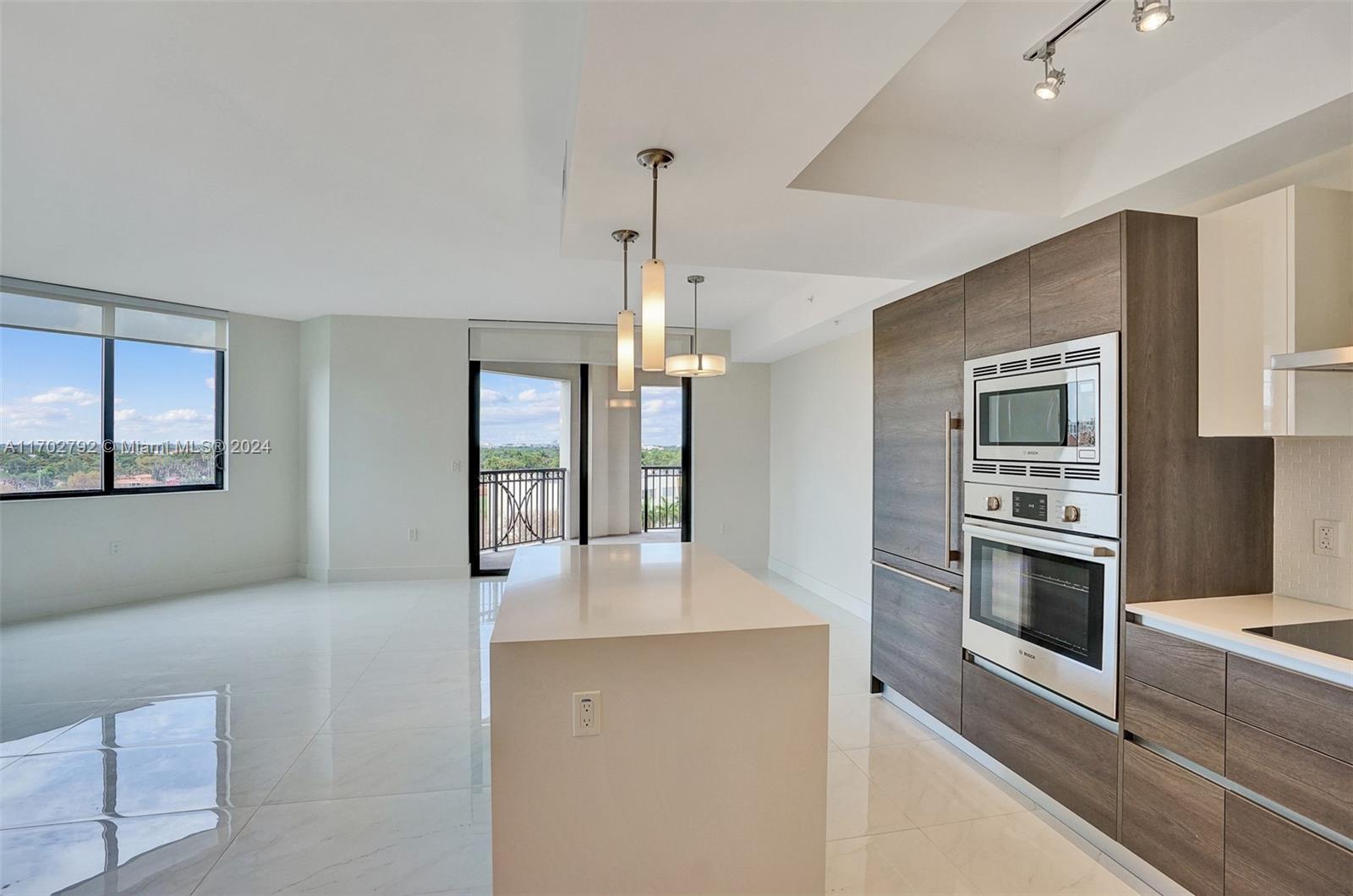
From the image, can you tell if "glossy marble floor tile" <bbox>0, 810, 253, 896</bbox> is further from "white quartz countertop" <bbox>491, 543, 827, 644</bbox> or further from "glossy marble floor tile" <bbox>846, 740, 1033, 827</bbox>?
"glossy marble floor tile" <bbox>846, 740, 1033, 827</bbox>

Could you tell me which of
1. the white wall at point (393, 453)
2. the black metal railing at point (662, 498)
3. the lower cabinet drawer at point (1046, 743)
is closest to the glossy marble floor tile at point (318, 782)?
the lower cabinet drawer at point (1046, 743)

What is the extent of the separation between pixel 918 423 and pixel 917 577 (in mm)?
748

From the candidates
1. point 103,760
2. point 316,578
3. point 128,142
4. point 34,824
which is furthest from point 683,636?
point 316,578

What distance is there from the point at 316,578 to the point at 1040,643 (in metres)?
6.37

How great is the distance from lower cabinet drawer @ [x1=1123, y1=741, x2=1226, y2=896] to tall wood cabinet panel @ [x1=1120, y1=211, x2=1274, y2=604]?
510 mm

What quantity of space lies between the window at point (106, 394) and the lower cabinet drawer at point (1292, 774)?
723 centimetres

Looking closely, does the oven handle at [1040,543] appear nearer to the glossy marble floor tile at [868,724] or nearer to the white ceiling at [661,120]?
the glossy marble floor tile at [868,724]

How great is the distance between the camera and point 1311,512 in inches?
85.8

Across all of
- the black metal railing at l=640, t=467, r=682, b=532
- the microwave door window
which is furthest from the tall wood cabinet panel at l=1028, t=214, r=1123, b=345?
the black metal railing at l=640, t=467, r=682, b=532

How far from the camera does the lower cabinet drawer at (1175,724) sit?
186cm

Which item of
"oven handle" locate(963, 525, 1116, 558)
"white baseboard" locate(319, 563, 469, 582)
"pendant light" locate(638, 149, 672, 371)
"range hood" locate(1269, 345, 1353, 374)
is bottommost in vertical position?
"white baseboard" locate(319, 563, 469, 582)

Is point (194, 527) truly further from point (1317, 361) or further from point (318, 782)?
point (1317, 361)

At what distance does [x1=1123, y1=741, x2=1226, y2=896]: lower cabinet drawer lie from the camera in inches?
73.0

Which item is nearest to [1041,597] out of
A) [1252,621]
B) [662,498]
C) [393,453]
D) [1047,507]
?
[1047,507]
